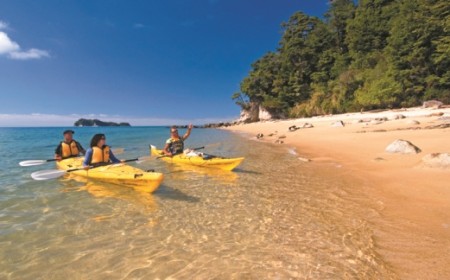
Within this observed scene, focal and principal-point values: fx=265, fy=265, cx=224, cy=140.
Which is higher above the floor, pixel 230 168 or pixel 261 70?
pixel 261 70

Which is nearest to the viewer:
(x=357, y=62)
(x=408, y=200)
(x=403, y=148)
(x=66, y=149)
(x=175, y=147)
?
(x=408, y=200)

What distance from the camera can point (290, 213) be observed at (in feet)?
20.5

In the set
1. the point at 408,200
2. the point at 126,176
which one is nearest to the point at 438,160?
the point at 408,200

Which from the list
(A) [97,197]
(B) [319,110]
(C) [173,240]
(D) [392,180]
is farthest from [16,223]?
(B) [319,110]

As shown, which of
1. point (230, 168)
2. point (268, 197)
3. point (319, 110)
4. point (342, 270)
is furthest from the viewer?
point (319, 110)

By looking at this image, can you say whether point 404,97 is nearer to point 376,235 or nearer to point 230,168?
point 230,168

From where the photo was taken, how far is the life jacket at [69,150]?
1167cm

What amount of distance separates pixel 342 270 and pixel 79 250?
14.4 ft

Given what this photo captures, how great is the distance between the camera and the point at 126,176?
26.7 ft

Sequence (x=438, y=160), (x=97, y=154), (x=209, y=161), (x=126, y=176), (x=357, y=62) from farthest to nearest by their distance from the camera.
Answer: (x=357, y=62) → (x=209, y=161) → (x=97, y=154) → (x=438, y=160) → (x=126, y=176)

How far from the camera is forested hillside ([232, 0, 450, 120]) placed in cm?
3362

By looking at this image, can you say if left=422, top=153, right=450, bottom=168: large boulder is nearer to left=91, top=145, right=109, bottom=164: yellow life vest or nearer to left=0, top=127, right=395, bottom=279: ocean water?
left=0, top=127, right=395, bottom=279: ocean water

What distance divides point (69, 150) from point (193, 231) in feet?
29.7

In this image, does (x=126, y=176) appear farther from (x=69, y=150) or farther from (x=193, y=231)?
(x=69, y=150)
